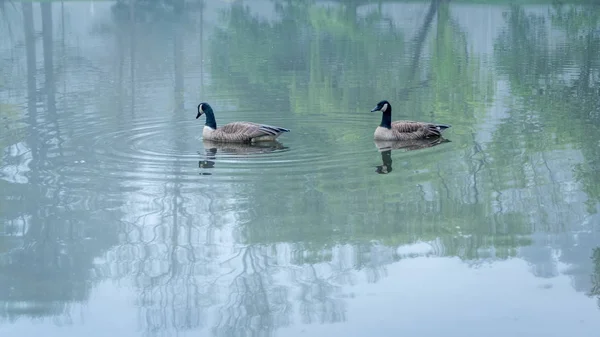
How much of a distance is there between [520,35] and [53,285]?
2926 cm

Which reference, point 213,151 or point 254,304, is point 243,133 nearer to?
point 213,151

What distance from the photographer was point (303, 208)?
10820mm

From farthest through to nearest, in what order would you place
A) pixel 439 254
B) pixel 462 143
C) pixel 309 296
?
pixel 462 143
pixel 439 254
pixel 309 296

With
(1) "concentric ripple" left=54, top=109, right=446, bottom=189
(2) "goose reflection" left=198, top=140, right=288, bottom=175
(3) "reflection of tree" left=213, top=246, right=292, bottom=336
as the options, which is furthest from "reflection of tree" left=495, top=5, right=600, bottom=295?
(2) "goose reflection" left=198, top=140, right=288, bottom=175

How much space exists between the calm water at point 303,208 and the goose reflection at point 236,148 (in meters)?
0.08

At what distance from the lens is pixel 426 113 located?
17547 mm

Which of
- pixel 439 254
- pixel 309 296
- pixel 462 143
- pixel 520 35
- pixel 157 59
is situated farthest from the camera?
pixel 520 35

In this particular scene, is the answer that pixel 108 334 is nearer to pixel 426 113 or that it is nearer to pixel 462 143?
pixel 462 143

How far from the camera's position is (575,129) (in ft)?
50.0

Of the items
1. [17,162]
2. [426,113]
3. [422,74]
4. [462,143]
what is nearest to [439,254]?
[462,143]

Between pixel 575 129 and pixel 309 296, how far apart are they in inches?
332

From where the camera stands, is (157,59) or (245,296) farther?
(157,59)

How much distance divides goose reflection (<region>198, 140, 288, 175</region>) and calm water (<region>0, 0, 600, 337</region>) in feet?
0.26

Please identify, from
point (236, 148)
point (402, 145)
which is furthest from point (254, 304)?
point (402, 145)
